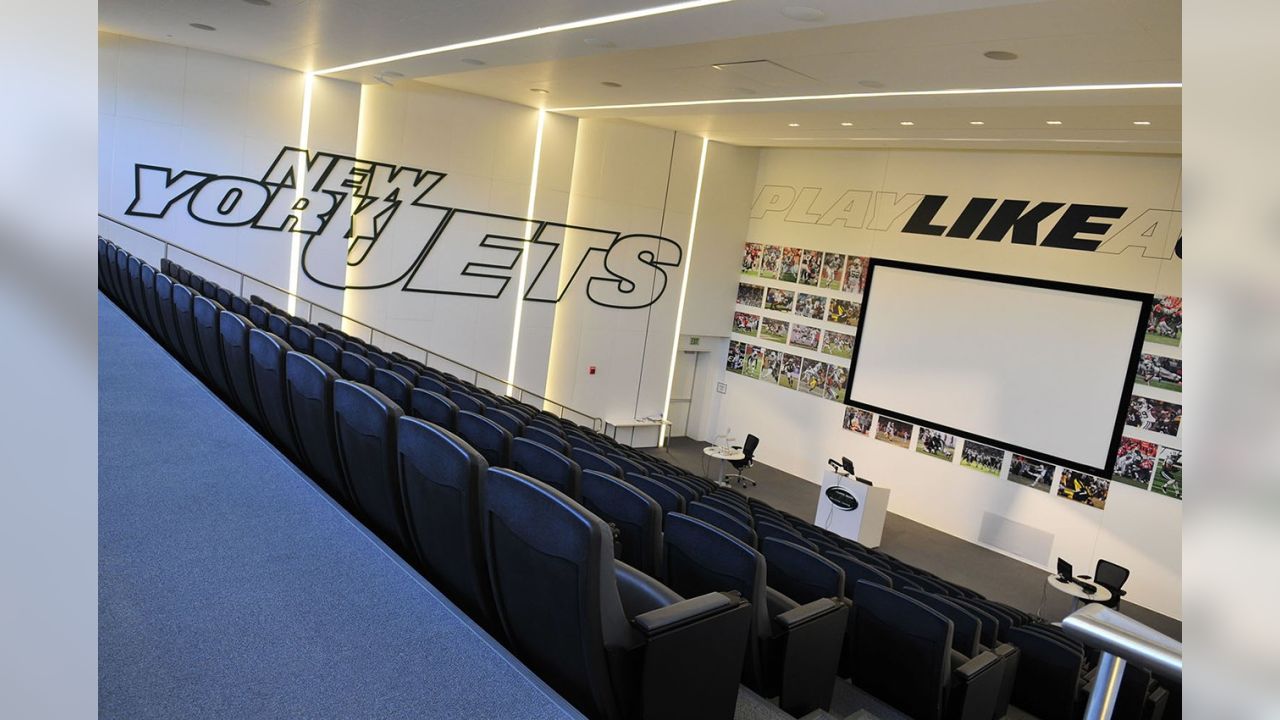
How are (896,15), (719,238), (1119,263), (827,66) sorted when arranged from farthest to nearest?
(719,238), (1119,263), (827,66), (896,15)

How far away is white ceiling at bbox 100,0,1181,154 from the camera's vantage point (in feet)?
18.0

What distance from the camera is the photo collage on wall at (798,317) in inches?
568

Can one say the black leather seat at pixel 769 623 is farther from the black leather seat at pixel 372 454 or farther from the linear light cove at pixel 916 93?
the linear light cove at pixel 916 93

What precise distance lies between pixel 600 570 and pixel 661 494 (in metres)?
2.76

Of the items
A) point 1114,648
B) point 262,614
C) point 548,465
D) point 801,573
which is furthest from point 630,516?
point 1114,648

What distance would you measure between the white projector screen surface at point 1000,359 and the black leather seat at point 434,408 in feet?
32.8

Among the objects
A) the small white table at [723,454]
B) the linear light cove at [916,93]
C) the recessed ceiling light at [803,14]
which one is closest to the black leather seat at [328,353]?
the recessed ceiling light at [803,14]

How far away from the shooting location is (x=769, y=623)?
3391mm

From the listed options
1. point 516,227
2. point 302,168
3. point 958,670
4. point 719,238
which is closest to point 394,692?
point 958,670

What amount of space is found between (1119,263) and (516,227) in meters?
9.15
